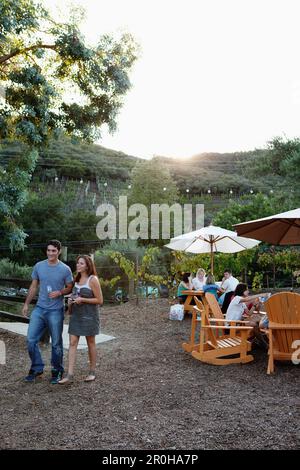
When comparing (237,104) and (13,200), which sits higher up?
(237,104)

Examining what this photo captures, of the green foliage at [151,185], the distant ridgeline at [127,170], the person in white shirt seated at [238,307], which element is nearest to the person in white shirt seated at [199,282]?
the person in white shirt seated at [238,307]

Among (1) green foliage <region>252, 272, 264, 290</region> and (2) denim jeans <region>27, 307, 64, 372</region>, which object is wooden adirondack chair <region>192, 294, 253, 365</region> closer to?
(2) denim jeans <region>27, 307, 64, 372</region>

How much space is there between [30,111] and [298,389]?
7.36m

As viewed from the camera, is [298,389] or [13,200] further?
[13,200]

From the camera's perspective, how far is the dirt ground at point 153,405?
3.45 meters

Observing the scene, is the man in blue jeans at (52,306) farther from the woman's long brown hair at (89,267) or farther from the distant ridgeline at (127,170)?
the distant ridgeline at (127,170)

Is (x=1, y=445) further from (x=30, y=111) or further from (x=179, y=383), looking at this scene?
(x=30, y=111)

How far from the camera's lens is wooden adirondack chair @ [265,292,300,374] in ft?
17.9

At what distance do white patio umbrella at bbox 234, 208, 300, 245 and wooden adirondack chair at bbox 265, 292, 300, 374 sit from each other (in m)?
1.44

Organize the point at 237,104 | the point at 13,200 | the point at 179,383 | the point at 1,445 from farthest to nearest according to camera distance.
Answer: the point at 237,104, the point at 13,200, the point at 179,383, the point at 1,445

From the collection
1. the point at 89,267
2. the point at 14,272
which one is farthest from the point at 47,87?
the point at 14,272

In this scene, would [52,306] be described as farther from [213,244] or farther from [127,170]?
[127,170]
